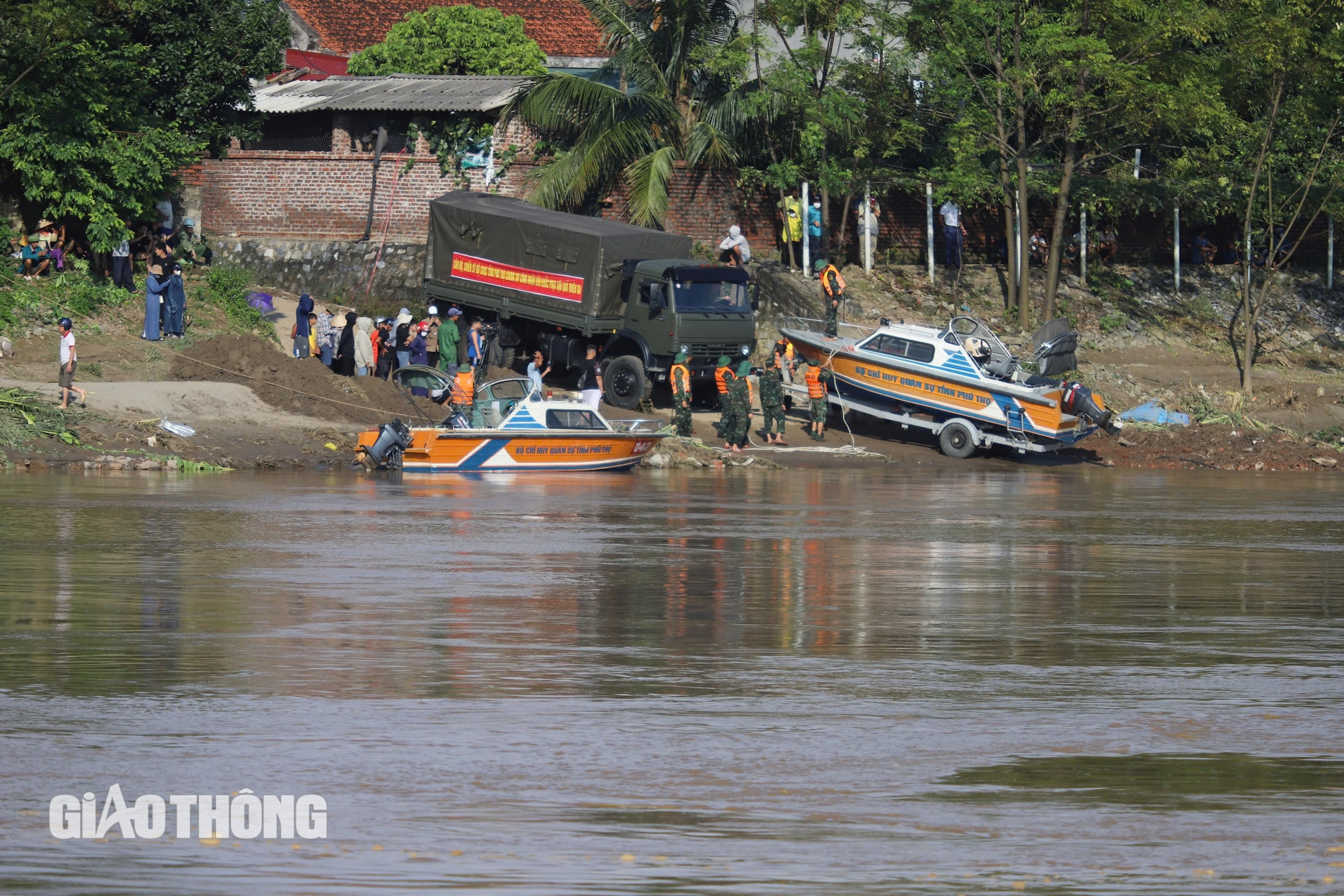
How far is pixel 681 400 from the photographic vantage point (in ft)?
102

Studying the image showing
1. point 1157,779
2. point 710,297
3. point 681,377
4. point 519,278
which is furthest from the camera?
point 519,278

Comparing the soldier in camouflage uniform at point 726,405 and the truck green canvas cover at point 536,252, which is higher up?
the truck green canvas cover at point 536,252

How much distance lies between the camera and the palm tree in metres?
37.4

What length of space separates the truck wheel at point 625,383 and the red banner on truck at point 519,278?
1395 millimetres

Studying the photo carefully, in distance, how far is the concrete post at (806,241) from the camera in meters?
37.8

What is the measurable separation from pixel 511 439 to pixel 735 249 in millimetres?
10580

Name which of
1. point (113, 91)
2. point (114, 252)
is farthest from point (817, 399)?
point (113, 91)

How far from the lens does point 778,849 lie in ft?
24.3

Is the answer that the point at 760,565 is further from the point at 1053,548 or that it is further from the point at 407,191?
the point at 407,191

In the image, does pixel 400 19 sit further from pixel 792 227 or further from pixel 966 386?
pixel 966 386

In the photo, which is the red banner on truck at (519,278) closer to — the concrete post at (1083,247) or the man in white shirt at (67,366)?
the man in white shirt at (67,366)

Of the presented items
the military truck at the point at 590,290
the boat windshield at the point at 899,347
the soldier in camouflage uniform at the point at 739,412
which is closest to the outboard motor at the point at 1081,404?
the boat windshield at the point at 899,347

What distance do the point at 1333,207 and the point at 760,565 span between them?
1026 inches

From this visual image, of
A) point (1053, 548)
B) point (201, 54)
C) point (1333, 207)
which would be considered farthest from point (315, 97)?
point (1053, 548)
